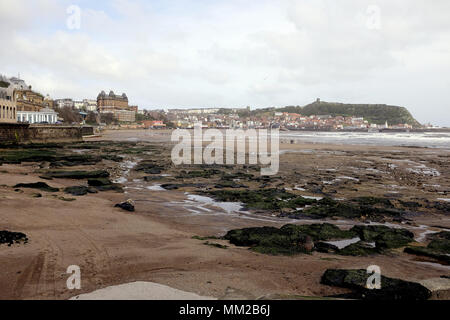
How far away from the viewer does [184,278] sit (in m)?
5.95

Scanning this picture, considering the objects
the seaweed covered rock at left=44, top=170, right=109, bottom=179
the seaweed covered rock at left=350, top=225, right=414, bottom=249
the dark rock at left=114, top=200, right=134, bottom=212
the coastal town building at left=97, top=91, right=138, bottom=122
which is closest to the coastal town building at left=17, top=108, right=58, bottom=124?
the seaweed covered rock at left=44, top=170, right=109, bottom=179

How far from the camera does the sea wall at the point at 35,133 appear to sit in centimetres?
3922

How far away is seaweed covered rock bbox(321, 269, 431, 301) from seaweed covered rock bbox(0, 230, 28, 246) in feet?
21.2

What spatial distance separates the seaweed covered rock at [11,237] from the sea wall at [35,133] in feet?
119

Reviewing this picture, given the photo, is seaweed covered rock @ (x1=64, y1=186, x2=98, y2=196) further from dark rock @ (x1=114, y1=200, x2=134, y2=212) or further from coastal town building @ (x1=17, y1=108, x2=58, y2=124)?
coastal town building @ (x1=17, y1=108, x2=58, y2=124)

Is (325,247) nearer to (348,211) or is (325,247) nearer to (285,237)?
(285,237)

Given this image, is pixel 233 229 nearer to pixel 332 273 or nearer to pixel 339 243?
pixel 339 243

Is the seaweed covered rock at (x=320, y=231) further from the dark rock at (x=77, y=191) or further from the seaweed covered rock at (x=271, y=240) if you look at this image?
the dark rock at (x=77, y=191)

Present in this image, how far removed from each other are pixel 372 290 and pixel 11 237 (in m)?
7.47

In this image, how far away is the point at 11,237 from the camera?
25.2 ft

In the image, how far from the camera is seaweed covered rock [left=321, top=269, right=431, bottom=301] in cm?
538

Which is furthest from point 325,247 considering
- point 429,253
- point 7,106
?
point 7,106

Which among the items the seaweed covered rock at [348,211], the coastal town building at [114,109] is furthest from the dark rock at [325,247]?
the coastal town building at [114,109]
